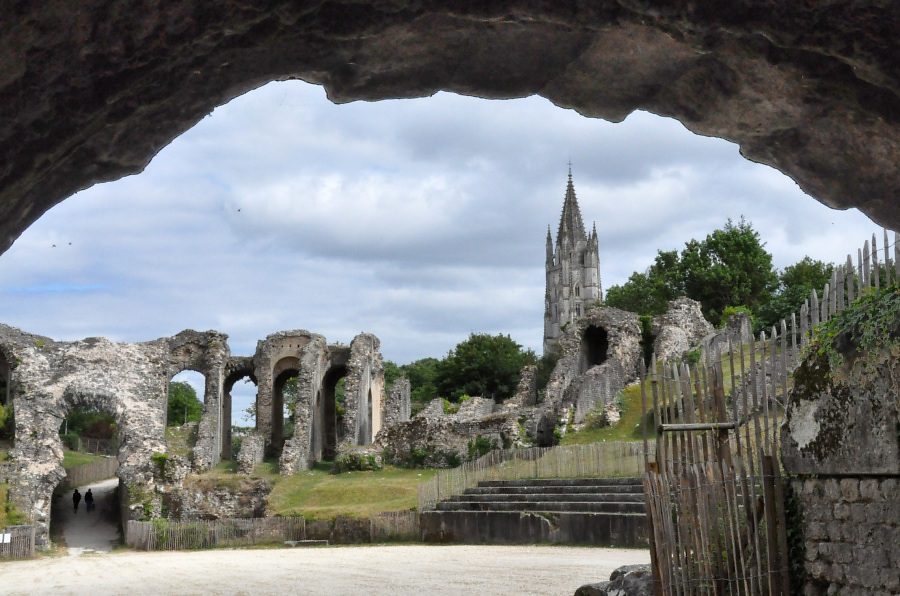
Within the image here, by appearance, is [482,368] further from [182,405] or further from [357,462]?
[357,462]

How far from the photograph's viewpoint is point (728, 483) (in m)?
8.14

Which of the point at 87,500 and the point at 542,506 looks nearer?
the point at 542,506

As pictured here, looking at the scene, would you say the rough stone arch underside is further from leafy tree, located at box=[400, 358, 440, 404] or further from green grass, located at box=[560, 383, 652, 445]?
leafy tree, located at box=[400, 358, 440, 404]

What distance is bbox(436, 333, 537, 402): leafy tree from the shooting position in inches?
2665

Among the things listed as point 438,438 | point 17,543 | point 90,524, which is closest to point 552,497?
point 438,438

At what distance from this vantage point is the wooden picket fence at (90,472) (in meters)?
39.0

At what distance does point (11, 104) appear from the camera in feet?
13.7

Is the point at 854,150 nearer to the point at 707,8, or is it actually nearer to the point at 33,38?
the point at 707,8

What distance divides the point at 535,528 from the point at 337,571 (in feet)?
21.9

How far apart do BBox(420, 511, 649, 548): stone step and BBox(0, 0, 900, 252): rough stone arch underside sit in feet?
47.7

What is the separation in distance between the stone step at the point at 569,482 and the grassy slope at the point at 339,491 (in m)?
2.68

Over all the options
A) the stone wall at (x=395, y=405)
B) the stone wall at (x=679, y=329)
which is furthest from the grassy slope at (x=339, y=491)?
the stone wall at (x=679, y=329)

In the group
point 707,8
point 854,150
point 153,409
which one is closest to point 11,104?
point 707,8

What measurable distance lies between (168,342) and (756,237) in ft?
150
